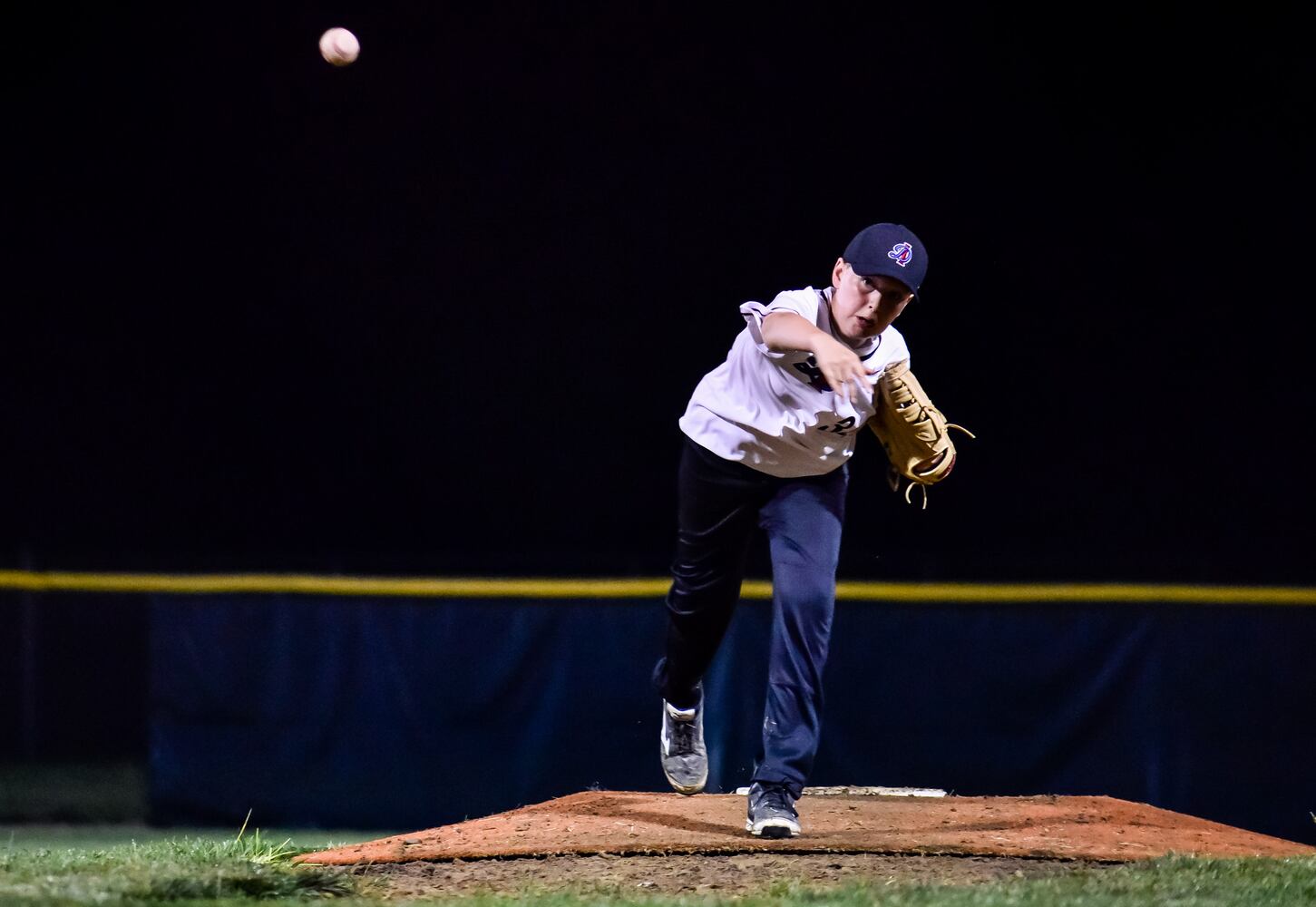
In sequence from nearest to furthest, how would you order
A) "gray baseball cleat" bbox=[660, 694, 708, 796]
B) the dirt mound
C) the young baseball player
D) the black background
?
the dirt mound
the young baseball player
"gray baseball cleat" bbox=[660, 694, 708, 796]
the black background

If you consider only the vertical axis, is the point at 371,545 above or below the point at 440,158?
below

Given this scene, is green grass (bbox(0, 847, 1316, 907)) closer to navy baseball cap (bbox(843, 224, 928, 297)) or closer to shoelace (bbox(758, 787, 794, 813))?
shoelace (bbox(758, 787, 794, 813))

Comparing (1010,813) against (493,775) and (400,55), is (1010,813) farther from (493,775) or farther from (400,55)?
(400,55)

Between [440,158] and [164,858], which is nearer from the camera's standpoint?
[164,858]

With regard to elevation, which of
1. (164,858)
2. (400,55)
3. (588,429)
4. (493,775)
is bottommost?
(493,775)

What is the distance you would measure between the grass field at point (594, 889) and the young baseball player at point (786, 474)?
2.33 feet

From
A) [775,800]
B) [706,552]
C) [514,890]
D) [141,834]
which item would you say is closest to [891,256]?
[706,552]

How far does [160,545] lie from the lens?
1044 centimetres

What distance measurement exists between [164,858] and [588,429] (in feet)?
23.9

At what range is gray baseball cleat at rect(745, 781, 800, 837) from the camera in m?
3.88

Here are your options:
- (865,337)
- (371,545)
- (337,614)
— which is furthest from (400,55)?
(865,337)

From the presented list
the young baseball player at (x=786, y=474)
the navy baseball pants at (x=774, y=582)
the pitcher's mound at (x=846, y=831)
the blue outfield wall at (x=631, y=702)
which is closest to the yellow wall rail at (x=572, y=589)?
the blue outfield wall at (x=631, y=702)

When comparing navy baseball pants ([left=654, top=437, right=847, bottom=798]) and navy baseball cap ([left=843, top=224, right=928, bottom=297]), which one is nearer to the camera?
Result: navy baseball cap ([left=843, top=224, right=928, bottom=297])

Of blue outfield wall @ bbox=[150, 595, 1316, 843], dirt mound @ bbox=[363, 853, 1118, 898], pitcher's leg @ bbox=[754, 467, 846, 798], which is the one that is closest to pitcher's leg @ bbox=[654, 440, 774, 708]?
pitcher's leg @ bbox=[754, 467, 846, 798]
